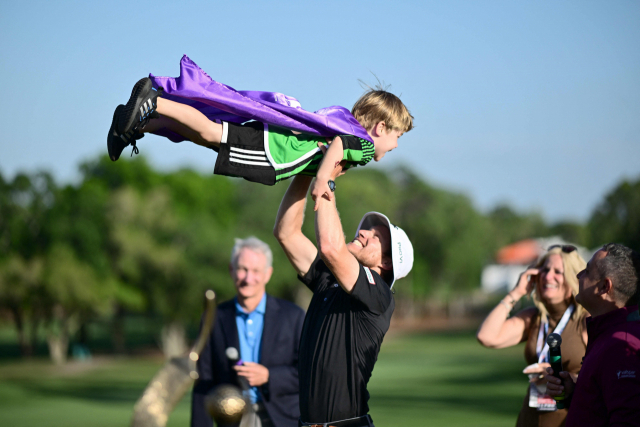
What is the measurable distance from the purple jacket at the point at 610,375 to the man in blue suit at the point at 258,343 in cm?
207

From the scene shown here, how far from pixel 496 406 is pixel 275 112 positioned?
51.2 ft

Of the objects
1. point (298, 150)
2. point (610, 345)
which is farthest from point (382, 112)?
point (610, 345)

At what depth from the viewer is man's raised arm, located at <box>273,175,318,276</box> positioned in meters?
3.88

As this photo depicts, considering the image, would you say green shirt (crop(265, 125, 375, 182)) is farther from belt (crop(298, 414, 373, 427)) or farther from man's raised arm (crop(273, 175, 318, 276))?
belt (crop(298, 414, 373, 427))

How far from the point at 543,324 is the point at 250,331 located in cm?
218

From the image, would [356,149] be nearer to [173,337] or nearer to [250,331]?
[250,331]

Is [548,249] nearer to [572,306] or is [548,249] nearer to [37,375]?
[572,306]

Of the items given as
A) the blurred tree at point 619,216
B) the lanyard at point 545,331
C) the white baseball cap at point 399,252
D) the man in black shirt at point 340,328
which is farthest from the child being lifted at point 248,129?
the blurred tree at point 619,216

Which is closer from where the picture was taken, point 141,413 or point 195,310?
point 141,413

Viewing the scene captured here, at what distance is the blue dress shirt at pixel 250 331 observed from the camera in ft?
16.5

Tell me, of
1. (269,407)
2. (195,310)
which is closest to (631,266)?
(269,407)

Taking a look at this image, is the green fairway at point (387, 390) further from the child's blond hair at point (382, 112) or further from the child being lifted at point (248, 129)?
the child being lifted at point (248, 129)

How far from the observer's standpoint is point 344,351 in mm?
3525

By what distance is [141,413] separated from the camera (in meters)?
1.55
